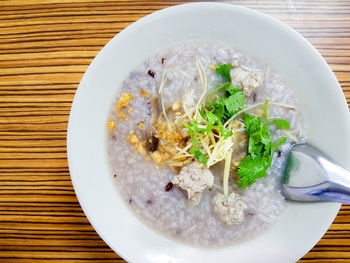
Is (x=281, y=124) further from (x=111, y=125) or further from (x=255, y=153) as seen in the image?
(x=111, y=125)

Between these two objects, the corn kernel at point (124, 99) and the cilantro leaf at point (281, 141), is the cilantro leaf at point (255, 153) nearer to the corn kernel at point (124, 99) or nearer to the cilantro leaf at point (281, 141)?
the cilantro leaf at point (281, 141)

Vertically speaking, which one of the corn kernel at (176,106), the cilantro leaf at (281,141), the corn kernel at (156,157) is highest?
the corn kernel at (176,106)

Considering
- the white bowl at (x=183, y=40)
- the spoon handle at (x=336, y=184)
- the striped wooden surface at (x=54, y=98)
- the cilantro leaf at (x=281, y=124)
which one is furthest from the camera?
the striped wooden surface at (x=54, y=98)

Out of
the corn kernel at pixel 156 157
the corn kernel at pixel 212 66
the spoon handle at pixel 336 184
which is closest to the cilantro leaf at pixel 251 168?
the spoon handle at pixel 336 184

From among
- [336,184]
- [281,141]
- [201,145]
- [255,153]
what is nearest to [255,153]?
[255,153]

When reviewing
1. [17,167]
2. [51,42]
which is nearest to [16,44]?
[51,42]

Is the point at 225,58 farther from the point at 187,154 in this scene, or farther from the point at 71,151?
the point at 71,151

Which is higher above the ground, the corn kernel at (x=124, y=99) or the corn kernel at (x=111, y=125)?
the corn kernel at (x=124, y=99)
